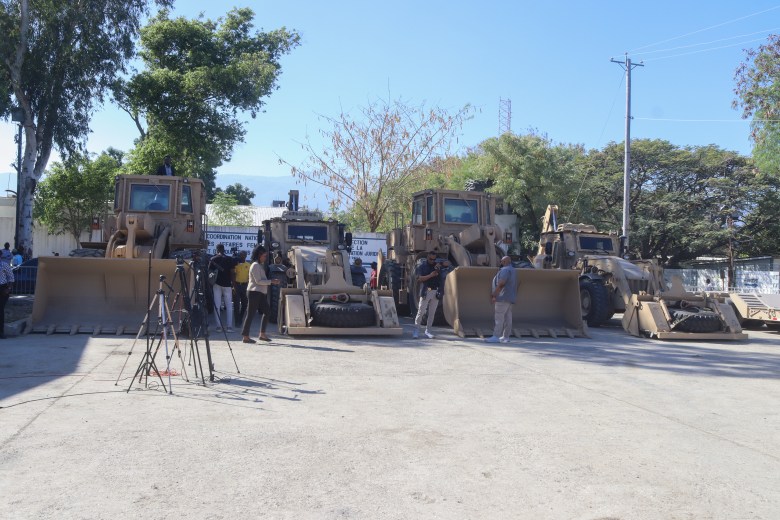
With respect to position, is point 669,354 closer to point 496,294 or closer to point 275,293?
point 496,294

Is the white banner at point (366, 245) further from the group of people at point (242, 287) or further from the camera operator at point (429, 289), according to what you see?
the camera operator at point (429, 289)

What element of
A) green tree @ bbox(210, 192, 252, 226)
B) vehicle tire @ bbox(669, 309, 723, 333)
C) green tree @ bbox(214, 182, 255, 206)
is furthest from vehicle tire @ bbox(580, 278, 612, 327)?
green tree @ bbox(214, 182, 255, 206)

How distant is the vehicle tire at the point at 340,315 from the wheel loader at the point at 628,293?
12.8 feet

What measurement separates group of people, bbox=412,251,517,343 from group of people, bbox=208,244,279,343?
2909 mm

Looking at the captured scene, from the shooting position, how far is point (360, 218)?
29031 mm

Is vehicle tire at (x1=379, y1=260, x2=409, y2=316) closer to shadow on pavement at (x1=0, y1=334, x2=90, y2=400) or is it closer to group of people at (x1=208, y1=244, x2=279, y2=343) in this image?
group of people at (x1=208, y1=244, x2=279, y2=343)

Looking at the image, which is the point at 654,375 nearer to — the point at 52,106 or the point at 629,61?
the point at 52,106

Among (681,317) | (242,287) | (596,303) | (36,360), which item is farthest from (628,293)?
(36,360)

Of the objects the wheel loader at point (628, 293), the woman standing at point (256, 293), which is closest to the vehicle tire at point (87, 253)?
the woman standing at point (256, 293)

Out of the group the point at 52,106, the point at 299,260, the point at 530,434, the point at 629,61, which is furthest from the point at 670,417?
the point at 629,61

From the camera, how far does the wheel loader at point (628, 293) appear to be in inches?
532

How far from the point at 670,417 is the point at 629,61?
25668mm

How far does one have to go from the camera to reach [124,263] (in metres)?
12.1

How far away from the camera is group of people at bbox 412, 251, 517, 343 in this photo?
41.1ft
